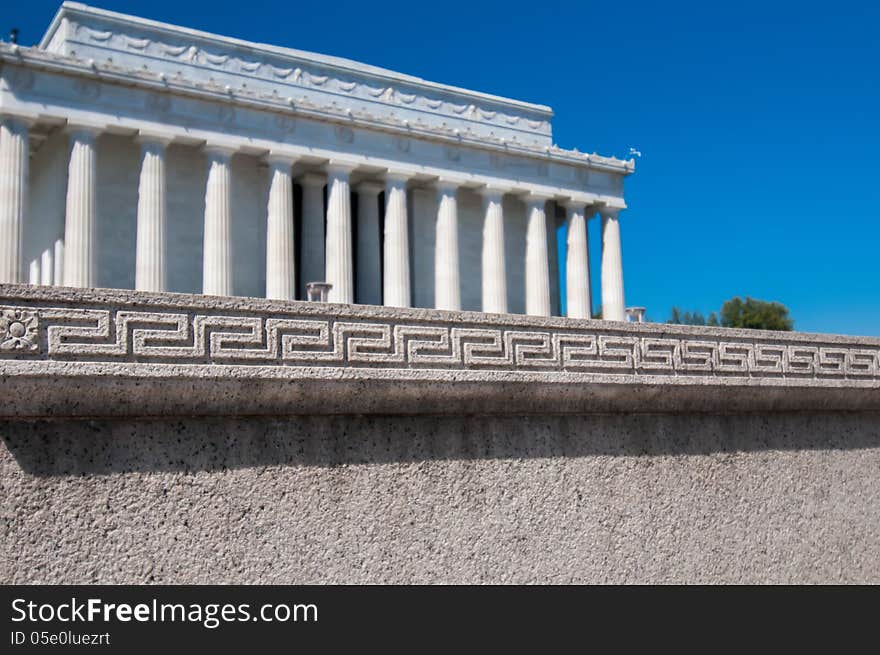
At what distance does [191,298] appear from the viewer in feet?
17.5

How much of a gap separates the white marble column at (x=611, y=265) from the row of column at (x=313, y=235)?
50 millimetres

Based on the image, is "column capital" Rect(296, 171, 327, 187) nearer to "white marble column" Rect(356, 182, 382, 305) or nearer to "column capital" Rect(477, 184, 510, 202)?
"white marble column" Rect(356, 182, 382, 305)

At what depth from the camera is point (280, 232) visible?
36219 mm

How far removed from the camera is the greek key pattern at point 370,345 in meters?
4.95

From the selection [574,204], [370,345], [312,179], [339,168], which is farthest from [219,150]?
[370,345]

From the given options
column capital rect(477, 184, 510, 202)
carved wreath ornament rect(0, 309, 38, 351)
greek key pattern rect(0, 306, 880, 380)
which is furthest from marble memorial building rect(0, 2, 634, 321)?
carved wreath ornament rect(0, 309, 38, 351)

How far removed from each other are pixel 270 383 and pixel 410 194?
37.1 m

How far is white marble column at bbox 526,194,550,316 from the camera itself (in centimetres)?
4325

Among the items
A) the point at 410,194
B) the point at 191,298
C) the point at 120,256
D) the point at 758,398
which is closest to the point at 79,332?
the point at 191,298

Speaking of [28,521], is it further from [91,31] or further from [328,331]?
[91,31]

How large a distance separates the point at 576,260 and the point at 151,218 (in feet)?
67.4

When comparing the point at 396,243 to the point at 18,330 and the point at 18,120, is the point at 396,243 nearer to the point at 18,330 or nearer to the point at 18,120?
the point at 18,120

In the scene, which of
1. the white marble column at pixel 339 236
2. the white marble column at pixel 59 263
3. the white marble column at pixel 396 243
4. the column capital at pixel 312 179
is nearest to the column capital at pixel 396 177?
the white marble column at pixel 396 243

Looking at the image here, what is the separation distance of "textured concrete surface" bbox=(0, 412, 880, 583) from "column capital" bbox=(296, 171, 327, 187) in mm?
32881
